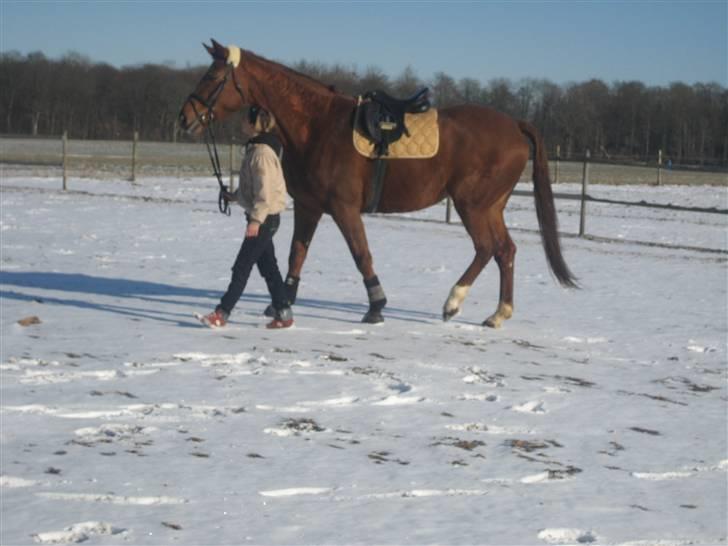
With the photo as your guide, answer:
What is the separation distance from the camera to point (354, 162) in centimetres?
838

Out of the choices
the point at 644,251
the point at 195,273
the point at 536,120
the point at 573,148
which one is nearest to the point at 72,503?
the point at 195,273

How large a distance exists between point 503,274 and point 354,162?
1579 millimetres

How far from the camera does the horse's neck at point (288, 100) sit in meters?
8.42

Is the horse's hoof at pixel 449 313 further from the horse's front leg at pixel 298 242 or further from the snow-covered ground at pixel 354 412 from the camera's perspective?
the horse's front leg at pixel 298 242

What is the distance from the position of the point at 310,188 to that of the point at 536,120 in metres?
42.3

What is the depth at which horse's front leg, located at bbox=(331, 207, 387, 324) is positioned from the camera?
27.7 feet

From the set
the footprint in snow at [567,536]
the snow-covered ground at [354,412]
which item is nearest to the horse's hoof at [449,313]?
the snow-covered ground at [354,412]

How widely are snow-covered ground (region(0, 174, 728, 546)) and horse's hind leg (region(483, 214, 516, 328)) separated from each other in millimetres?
155

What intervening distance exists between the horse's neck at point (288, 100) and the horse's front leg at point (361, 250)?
1.98ft

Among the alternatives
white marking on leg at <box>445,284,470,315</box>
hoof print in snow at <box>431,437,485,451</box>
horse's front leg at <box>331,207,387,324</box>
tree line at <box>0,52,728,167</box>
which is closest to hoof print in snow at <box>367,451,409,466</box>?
hoof print in snow at <box>431,437,485,451</box>

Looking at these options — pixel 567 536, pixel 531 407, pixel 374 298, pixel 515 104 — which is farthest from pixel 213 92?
pixel 515 104

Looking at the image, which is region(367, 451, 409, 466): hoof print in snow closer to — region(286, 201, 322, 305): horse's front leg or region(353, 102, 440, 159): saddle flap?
region(353, 102, 440, 159): saddle flap

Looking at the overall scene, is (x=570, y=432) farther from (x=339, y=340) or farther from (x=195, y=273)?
(x=195, y=273)

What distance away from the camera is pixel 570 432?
19.0 feet
